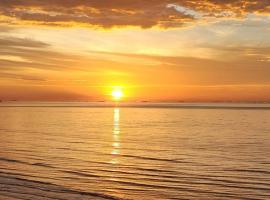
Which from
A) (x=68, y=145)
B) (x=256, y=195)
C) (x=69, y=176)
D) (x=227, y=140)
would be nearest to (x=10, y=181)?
(x=69, y=176)

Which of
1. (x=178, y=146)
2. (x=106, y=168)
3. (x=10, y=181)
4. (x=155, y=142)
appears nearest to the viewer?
(x=10, y=181)

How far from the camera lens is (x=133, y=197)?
19.2 meters

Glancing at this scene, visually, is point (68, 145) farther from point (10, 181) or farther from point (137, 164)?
point (10, 181)

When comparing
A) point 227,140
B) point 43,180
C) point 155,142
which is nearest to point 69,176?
point 43,180

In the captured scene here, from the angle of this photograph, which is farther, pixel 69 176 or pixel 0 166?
pixel 0 166

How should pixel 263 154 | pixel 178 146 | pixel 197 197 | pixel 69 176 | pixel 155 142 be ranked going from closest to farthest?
1. pixel 197 197
2. pixel 69 176
3. pixel 263 154
4. pixel 178 146
5. pixel 155 142

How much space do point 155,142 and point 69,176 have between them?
2107 centimetres

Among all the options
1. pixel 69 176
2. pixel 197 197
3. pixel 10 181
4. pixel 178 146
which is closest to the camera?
pixel 197 197

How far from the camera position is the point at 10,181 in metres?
22.2

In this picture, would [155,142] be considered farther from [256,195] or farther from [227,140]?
[256,195]

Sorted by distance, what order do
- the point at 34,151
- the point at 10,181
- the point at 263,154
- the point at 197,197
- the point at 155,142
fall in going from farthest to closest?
1. the point at 155,142
2. the point at 34,151
3. the point at 263,154
4. the point at 10,181
5. the point at 197,197

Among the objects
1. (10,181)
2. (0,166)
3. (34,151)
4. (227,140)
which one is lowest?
(227,140)

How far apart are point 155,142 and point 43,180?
22.7 meters

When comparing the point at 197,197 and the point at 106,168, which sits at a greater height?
the point at 197,197
